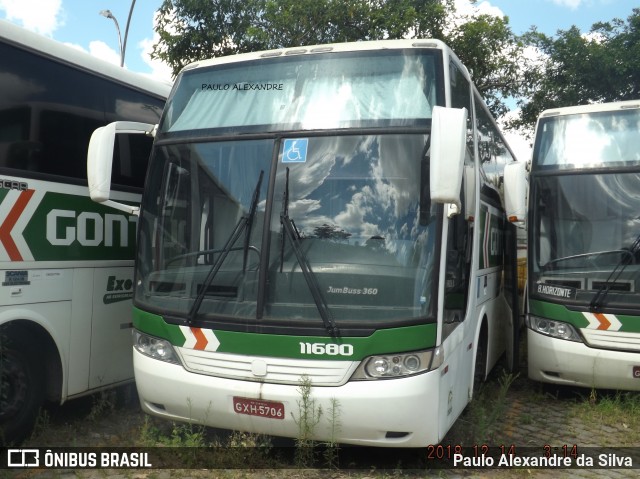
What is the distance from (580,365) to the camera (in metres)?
6.65

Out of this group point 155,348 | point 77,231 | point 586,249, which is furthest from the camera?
point 586,249

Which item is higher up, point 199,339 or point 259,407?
point 199,339

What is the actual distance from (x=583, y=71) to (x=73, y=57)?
15476mm

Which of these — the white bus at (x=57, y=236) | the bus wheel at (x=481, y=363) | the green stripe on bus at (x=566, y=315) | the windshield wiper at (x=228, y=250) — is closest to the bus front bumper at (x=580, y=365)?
the green stripe on bus at (x=566, y=315)

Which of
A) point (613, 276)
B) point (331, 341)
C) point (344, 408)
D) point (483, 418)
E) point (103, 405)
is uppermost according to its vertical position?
point (613, 276)

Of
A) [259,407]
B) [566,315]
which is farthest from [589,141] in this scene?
[259,407]

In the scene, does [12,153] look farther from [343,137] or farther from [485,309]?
[485,309]

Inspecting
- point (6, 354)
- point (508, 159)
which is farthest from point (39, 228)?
point (508, 159)

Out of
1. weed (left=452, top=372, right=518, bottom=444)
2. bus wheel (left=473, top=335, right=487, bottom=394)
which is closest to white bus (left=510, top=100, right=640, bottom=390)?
bus wheel (left=473, top=335, right=487, bottom=394)

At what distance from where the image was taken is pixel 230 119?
201 inches

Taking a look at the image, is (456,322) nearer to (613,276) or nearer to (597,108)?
(613,276)

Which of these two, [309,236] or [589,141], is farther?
[589,141]

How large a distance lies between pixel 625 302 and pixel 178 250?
4448 millimetres

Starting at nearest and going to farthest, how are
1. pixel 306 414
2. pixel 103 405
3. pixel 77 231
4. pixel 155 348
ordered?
pixel 306 414 < pixel 155 348 < pixel 77 231 < pixel 103 405
